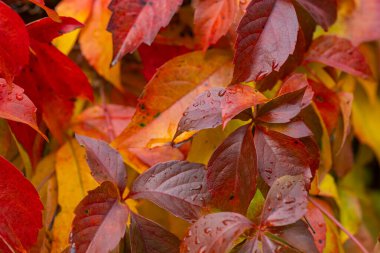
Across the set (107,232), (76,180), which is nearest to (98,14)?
(76,180)

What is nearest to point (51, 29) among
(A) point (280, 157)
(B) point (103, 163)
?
(B) point (103, 163)

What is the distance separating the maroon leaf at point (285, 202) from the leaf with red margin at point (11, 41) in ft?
0.90

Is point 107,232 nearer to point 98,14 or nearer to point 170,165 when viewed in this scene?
point 170,165

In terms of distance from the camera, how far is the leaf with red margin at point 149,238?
1.64 feet

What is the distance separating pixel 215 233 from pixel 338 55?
1.14 ft

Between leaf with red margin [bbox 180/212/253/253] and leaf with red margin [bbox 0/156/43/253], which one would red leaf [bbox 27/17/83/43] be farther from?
leaf with red margin [bbox 180/212/253/253]

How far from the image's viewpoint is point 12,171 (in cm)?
51

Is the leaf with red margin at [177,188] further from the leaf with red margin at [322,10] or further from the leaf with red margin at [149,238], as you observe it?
the leaf with red margin at [322,10]

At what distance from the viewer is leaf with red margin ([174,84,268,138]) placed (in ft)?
1.62

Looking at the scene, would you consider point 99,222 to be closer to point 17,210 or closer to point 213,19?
point 17,210

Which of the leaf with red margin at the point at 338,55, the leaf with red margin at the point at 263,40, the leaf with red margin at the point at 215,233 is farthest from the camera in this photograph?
the leaf with red margin at the point at 338,55

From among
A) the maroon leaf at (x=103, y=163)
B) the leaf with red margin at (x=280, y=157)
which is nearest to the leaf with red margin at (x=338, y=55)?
the leaf with red margin at (x=280, y=157)

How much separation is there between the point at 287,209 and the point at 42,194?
316 millimetres

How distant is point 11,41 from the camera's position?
0.53 m
